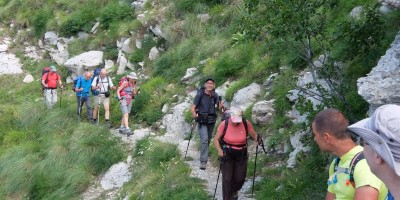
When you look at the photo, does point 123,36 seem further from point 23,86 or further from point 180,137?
point 180,137

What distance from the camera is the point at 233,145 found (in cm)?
709

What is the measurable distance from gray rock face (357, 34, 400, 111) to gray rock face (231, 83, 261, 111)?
17.6 ft

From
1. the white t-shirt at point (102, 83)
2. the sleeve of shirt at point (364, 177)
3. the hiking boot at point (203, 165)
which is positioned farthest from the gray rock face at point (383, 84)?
the white t-shirt at point (102, 83)

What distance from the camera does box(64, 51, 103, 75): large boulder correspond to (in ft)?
59.2

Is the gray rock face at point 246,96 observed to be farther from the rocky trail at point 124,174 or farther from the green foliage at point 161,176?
the green foliage at point 161,176

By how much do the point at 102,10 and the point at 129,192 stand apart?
1144cm

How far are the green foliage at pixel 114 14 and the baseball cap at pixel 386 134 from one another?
1761 cm

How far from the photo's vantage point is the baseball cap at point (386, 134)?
198cm

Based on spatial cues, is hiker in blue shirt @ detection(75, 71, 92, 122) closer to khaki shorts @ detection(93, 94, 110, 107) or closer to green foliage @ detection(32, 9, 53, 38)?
khaki shorts @ detection(93, 94, 110, 107)

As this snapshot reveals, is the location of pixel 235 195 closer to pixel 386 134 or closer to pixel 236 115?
pixel 236 115

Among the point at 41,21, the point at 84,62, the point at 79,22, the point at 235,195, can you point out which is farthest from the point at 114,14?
the point at 235,195

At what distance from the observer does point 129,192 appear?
398 inches

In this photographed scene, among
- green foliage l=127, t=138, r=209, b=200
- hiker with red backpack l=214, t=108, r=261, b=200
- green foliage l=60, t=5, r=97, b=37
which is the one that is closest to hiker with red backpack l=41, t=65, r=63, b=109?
green foliage l=127, t=138, r=209, b=200

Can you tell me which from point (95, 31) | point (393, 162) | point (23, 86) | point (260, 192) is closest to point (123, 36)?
point (95, 31)
